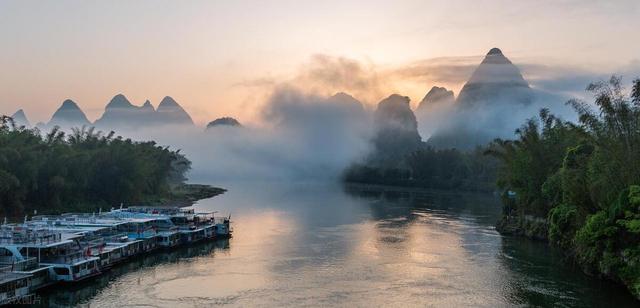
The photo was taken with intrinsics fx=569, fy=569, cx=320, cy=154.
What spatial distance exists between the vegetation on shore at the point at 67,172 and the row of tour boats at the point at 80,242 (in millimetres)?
10604

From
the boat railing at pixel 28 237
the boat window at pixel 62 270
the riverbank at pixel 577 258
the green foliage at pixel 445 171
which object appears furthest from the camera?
the green foliage at pixel 445 171

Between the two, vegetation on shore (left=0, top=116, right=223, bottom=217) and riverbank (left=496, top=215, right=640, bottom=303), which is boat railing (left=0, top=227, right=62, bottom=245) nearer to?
vegetation on shore (left=0, top=116, right=223, bottom=217)

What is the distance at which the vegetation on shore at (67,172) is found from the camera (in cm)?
5116

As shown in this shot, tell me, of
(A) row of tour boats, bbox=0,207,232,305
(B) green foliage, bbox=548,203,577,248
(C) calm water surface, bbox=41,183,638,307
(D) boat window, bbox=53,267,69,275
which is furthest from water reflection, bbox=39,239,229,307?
(B) green foliage, bbox=548,203,577,248

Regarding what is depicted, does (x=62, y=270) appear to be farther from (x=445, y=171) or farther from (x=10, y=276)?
(x=445, y=171)

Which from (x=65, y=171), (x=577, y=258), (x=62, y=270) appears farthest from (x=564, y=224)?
(x=65, y=171)

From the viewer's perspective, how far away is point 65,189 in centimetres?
5816

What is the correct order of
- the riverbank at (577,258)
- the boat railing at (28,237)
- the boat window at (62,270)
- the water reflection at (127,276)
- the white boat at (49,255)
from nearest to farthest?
the riverbank at (577,258), the water reflection at (127,276), the white boat at (49,255), the boat window at (62,270), the boat railing at (28,237)

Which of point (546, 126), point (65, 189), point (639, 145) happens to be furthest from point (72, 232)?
point (546, 126)

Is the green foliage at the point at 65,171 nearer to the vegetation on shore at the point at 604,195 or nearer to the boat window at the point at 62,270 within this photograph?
the boat window at the point at 62,270

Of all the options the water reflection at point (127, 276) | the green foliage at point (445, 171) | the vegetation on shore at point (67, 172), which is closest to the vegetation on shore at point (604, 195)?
the water reflection at point (127, 276)

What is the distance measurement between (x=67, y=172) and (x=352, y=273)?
38117mm

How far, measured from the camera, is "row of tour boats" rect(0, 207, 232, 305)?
2769cm

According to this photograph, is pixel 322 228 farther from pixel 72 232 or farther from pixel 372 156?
pixel 372 156
